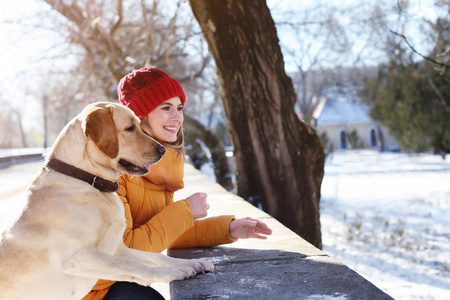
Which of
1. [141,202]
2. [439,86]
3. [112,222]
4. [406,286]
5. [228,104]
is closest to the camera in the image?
[112,222]

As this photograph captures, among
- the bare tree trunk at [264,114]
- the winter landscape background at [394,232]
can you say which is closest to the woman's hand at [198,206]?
the bare tree trunk at [264,114]

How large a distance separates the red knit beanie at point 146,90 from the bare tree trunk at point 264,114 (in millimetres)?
2488

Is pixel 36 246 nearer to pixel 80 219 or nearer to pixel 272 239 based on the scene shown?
pixel 80 219

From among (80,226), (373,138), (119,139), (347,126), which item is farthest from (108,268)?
(373,138)

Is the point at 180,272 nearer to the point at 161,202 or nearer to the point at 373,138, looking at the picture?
the point at 161,202

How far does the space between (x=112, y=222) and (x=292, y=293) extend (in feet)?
3.31

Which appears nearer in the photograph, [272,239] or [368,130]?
[272,239]

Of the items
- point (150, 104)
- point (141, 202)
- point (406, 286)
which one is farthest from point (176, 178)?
point (406, 286)

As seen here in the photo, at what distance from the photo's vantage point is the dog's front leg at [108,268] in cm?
213

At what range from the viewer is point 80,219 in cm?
221

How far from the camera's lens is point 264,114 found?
18.7ft

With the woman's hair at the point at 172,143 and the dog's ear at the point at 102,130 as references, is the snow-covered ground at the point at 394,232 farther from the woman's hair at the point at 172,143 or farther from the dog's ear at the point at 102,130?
the dog's ear at the point at 102,130

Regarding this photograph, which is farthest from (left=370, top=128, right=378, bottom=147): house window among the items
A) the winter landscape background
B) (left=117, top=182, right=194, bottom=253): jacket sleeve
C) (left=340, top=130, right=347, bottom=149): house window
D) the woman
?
(left=117, top=182, right=194, bottom=253): jacket sleeve

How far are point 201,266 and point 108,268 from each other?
66 centimetres
